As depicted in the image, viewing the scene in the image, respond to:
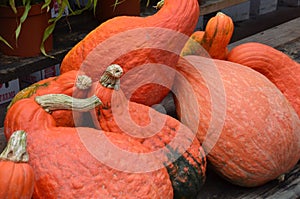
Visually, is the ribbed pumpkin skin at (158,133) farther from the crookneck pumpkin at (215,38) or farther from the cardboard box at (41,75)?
the cardboard box at (41,75)

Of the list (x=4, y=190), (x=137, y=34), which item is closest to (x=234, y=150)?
(x=137, y=34)

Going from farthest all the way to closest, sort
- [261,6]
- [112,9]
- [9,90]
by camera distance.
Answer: [261,6]
[9,90]
[112,9]

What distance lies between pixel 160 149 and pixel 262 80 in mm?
292

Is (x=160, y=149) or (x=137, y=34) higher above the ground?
(x=137, y=34)

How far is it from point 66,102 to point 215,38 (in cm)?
42

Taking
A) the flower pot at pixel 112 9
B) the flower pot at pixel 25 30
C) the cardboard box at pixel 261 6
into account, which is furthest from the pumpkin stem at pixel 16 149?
the cardboard box at pixel 261 6

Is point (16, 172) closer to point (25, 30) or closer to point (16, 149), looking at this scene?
point (16, 149)

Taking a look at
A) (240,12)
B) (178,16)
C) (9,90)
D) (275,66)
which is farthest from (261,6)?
(178,16)

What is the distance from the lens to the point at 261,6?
3.73 m

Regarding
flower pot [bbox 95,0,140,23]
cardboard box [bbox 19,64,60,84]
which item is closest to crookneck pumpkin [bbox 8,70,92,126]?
flower pot [bbox 95,0,140,23]

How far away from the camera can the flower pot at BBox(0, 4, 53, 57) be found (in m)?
1.58

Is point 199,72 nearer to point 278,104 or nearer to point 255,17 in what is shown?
point 278,104

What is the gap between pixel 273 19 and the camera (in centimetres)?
373

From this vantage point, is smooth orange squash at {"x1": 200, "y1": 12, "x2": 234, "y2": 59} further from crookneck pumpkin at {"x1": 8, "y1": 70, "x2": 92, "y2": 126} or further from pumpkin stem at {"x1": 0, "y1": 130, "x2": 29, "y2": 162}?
pumpkin stem at {"x1": 0, "y1": 130, "x2": 29, "y2": 162}
